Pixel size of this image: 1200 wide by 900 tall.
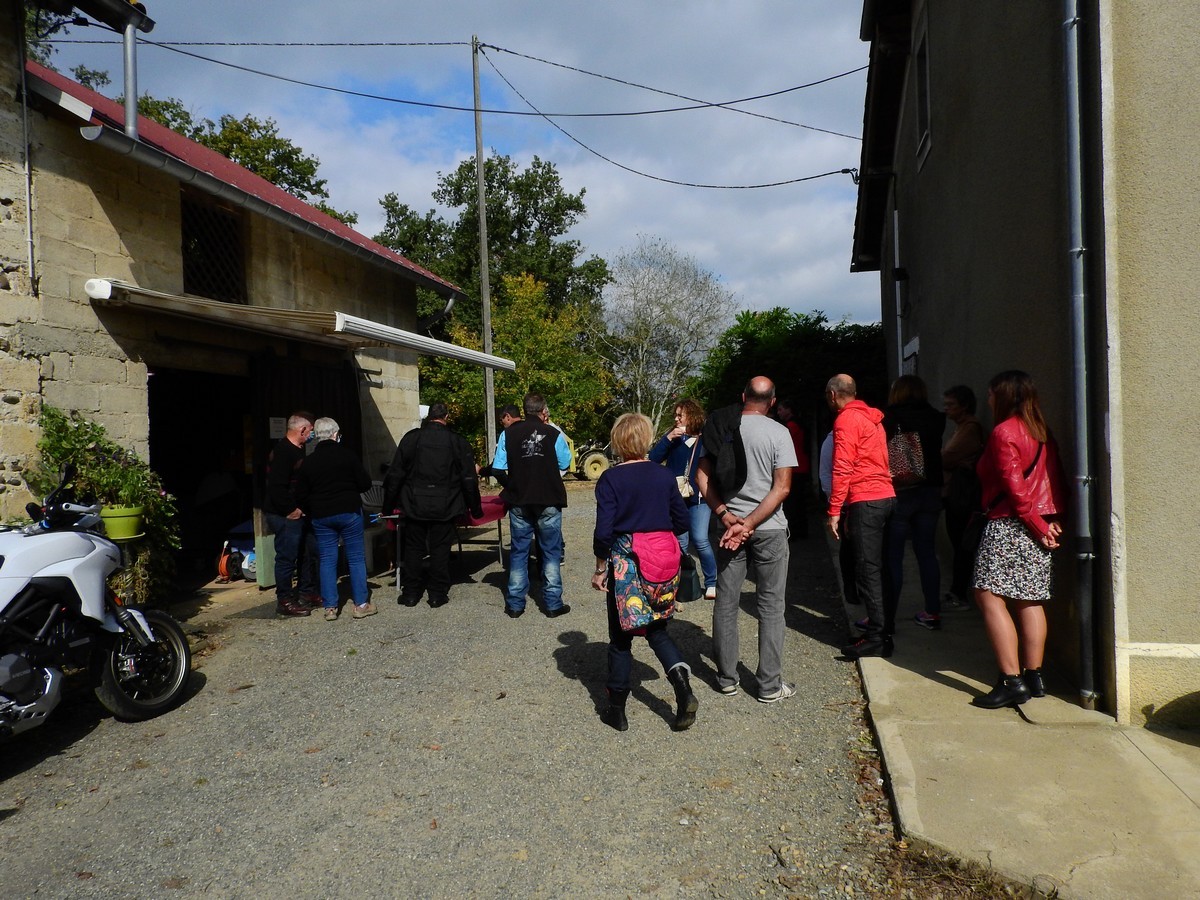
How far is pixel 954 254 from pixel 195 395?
938cm

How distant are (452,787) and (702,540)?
3.58 meters

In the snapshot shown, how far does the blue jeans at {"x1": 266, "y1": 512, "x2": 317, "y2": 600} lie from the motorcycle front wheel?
198cm

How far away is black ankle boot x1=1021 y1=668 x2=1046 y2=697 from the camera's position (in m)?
4.15

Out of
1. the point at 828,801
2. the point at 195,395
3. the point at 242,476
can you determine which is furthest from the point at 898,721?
the point at 195,395

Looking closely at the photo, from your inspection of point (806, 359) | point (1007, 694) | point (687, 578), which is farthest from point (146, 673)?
point (806, 359)

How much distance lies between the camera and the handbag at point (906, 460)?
17.9 ft

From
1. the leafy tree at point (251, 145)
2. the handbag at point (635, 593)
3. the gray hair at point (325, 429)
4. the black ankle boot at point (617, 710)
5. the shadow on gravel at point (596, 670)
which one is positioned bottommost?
the shadow on gravel at point (596, 670)

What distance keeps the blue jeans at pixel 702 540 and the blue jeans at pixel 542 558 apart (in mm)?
1051

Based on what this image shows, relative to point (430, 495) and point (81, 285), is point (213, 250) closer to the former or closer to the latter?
point (81, 285)

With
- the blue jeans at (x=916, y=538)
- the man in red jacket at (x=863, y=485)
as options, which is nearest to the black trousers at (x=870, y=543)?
the man in red jacket at (x=863, y=485)

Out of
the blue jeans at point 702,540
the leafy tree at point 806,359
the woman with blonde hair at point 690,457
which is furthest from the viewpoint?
the leafy tree at point 806,359

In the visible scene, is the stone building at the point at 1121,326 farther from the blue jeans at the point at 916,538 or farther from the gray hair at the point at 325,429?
the gray hair at the point at 325,429

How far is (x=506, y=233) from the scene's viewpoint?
3744cm

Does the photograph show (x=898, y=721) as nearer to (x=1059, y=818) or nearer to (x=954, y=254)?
(x=1059, y=818)
